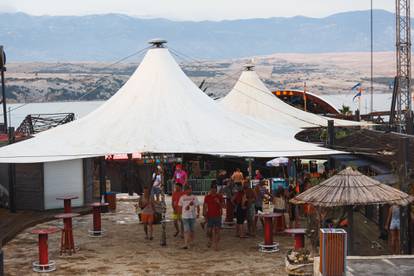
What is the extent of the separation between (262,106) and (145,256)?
16.5 metres

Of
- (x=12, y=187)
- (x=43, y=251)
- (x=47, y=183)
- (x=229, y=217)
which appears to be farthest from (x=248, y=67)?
(x=43, y=251)

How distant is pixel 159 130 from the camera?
15.7 meters

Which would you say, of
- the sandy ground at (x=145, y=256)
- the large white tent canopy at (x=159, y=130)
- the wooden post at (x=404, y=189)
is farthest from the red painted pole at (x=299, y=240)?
the large white tent canopy at (x=159, y=130)

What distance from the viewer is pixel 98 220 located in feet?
55.6

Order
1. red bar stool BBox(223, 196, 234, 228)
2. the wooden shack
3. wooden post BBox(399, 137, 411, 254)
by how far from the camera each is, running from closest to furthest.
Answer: wooden post BBox(399, 137, 411, 254)
red bar stool BBox(223, 196, 234, 228)
the wooden shack

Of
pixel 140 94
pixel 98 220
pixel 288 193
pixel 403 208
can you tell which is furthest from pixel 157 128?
pixel 403 208

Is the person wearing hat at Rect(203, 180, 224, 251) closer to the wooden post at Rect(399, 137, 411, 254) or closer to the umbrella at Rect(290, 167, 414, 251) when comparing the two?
the umbrella at Rect(290, 167, 414, 251)

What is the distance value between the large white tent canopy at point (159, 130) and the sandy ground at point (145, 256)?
200 cm

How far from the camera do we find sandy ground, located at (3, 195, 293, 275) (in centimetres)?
1352

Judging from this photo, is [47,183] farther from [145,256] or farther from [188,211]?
[188,211]

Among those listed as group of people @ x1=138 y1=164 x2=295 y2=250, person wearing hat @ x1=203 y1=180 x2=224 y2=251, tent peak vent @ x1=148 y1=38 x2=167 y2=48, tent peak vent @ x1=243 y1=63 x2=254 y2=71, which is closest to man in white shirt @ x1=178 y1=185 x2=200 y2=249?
group of people @ x1=138 y1=164 x2=295 y2=250

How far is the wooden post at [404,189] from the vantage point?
1280 centimetres

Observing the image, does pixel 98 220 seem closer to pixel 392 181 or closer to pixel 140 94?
pixel 140 94

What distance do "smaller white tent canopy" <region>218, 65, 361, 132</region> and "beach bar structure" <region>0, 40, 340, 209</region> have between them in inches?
401
